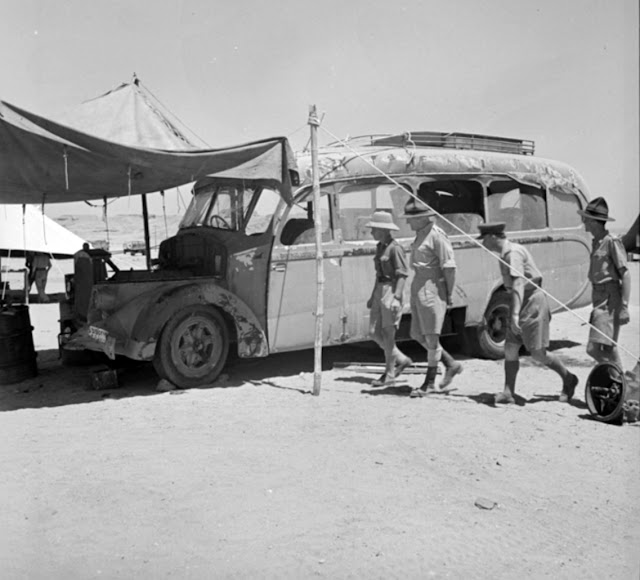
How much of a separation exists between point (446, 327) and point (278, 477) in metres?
4.72

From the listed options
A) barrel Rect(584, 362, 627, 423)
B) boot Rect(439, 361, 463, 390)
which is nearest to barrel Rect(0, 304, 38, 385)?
boot Rect(439, 361, 463, 390)

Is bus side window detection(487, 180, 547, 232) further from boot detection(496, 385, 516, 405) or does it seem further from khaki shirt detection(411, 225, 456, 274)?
boot detection(496, 385, 516, 405)

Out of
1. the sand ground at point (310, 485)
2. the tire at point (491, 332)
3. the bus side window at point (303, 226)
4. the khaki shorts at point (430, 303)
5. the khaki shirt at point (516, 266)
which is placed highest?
the bus side window at point (303, 226)

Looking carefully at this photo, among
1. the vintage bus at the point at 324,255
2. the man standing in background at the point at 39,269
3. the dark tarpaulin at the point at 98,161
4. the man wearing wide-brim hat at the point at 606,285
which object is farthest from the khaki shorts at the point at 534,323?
the man standing in background at the point at 39,269

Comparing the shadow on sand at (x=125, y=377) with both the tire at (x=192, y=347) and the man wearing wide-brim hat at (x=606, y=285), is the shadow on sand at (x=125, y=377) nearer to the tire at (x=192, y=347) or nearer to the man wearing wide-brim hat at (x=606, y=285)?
the tire at (x=192, y=347)

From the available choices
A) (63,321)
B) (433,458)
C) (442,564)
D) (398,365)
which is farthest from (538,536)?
(63,321)

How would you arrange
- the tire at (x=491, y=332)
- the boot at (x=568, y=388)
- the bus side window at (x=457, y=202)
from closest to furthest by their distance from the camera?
the boot at (x=568, y=388) < the bus side window at (x=457, y=202) < the tire at (x=491, y=332)

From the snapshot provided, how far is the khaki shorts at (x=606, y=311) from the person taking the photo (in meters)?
6.24

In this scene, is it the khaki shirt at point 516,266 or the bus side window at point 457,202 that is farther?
the bus side window at point 457,202

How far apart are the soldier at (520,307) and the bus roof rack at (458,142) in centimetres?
253

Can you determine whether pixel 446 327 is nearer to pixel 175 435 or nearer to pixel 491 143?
pixel 491 143

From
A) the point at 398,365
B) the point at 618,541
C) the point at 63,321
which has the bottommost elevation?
the point at 618,541

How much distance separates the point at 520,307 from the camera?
6.34m

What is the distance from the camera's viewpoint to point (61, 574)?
3.26 meters
